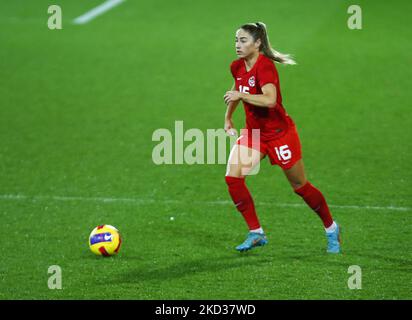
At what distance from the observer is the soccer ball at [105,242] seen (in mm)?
Answer: 8078

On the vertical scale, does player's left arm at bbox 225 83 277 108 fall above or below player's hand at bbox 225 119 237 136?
above

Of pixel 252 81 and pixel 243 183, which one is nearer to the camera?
pixel 252 81

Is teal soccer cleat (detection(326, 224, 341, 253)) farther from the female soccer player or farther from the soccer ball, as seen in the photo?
the soccer ball

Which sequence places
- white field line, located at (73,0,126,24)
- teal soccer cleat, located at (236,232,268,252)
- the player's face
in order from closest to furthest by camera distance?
the player's face, teal soccer cleat, located at (236,232,268,252), white field line, located at (73,0,126,24)

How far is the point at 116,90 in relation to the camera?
15.7m

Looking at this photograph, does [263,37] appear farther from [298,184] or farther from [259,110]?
[298,184]

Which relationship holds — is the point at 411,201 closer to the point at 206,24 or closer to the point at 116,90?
the point at 116,90

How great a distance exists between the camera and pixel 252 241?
26.9 ft

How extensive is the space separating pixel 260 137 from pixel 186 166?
12.3 ft

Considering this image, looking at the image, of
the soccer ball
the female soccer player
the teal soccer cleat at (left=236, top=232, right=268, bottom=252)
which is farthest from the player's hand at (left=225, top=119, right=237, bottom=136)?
the soccer ball

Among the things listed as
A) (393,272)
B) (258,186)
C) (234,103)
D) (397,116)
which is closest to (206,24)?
(397,116)

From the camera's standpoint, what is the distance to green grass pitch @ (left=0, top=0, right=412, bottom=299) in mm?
7684

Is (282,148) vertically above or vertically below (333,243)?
above

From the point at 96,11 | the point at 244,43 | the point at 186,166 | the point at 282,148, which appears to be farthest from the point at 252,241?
the point at 96,11
